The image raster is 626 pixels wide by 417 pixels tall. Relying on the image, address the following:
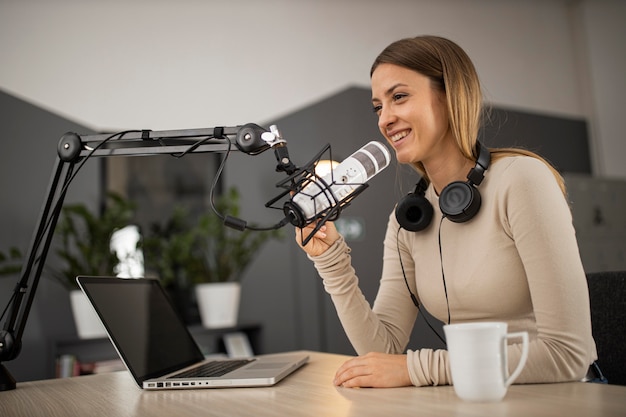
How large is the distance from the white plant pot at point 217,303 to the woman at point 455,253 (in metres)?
1.71

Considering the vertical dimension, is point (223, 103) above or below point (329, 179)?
above

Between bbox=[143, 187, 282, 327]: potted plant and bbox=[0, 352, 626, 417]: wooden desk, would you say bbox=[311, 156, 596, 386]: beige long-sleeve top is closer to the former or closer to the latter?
bbox=[0, 352, 626, 417]: wooden desk

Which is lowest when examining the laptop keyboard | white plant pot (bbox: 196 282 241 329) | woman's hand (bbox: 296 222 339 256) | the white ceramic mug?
white plant pot (bbox: 196 282 241 329)

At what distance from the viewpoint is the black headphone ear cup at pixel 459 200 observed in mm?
1177

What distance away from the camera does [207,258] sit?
3486 mm

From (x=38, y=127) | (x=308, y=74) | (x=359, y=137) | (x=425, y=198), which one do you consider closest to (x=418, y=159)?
(x=425, y=198)

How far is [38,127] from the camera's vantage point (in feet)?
8.46

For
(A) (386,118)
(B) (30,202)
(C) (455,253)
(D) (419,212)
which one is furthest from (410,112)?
(B) (30,202)

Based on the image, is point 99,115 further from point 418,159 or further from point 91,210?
point 418,159

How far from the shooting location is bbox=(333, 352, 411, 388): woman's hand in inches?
37.8

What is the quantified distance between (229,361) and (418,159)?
0.63 metres

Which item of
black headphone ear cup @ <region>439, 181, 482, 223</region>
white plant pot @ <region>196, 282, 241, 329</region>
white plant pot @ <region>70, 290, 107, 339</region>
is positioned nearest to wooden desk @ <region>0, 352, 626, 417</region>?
black headphone ear cup @ <region>439, 181, 482, 223</region>

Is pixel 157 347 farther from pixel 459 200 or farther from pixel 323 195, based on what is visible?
pixel 459 200

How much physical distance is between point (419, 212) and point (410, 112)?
0.23 meters
